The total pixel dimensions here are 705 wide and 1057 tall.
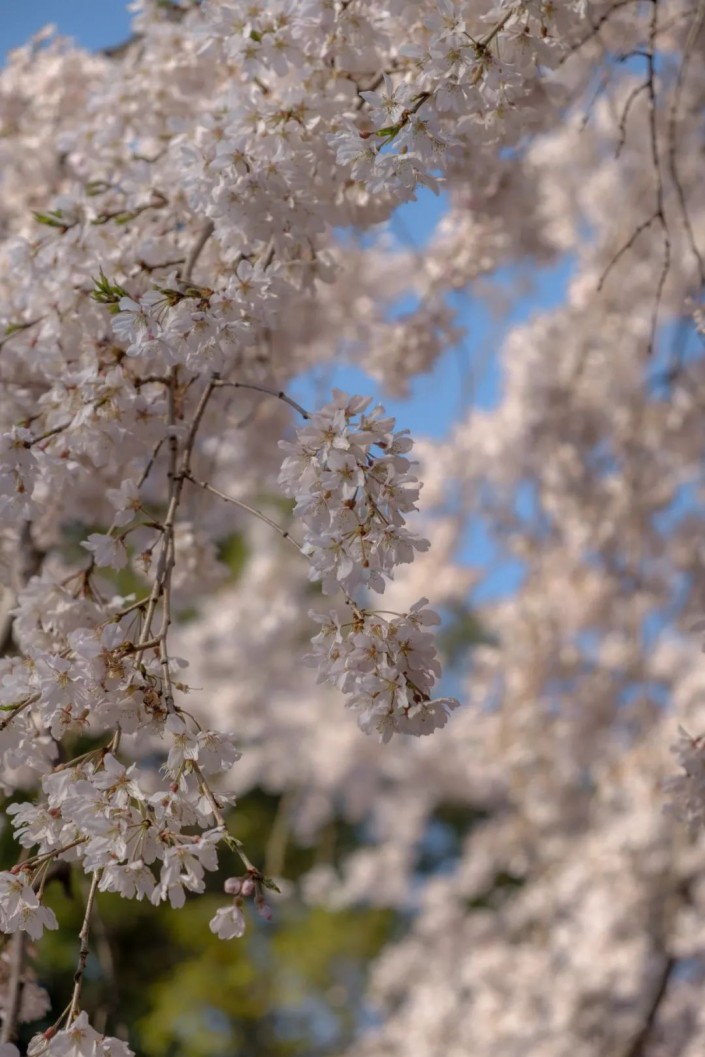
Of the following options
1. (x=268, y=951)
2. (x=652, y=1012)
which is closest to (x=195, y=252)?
(x=652, y=1012)

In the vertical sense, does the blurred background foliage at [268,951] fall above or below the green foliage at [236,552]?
below

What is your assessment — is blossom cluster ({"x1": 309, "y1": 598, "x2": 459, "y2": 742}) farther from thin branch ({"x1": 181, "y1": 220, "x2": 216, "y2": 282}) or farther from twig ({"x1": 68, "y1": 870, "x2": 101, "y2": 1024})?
thin branch ({"x1": 181, "y1": 220, "x2": 216, "y2": 282})

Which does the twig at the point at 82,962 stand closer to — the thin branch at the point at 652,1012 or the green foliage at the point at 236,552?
the thin branch at the point at 652,1012

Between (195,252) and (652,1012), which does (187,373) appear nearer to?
(195,252)

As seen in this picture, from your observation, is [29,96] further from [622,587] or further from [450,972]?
[450,972]

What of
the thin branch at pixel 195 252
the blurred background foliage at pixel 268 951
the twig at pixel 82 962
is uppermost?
the blurred background foliage at pixel 268 951

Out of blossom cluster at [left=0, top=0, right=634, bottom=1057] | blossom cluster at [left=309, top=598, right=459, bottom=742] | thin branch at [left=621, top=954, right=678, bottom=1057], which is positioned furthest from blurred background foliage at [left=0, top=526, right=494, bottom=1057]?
blossom cluster at [left=309, top=598, right=459, bottom=742]

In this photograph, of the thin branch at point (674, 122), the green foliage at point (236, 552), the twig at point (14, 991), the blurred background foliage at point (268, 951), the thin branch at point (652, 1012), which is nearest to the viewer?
the twig at point (14, 991)

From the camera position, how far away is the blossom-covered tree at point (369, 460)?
3.26 ft

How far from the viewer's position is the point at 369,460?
39.2 inches

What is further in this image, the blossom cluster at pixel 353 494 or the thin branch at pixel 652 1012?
the thin branch at pixel 652 1012

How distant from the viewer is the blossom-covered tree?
993 mm

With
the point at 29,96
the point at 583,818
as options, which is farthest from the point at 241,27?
A: the point at 583,818

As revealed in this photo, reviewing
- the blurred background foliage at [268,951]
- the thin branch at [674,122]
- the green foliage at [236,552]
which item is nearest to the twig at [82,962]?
the thin branch at [674,122]
